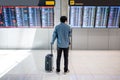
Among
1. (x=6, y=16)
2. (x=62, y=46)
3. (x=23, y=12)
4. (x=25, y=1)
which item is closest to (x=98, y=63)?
(x=62, y=46)

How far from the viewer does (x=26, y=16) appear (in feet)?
26.5

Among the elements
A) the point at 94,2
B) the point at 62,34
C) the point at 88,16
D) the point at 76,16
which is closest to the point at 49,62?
the point at 62,34

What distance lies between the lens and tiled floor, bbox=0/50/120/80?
16.0ft

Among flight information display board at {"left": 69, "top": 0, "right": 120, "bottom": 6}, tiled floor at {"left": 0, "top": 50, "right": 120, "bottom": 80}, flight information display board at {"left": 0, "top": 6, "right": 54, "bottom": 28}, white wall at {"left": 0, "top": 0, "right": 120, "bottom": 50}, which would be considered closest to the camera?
tiled floor at {"left": 0, "top": 50, "right": 120, "bottom": 80}

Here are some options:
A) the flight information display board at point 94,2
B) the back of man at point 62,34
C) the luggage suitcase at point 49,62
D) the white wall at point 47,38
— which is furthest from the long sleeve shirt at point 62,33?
the white wall at point 47,38

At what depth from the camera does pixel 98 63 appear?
626 centimetres

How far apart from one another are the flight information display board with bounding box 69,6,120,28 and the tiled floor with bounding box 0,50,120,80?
3.74 ft

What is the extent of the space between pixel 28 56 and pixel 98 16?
3.35 metres

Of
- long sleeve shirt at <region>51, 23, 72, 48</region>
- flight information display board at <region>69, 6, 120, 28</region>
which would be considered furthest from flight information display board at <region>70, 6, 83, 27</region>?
long sleeve shirt at <region>51, 23, 72, 48</region>

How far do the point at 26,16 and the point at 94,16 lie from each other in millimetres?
2830

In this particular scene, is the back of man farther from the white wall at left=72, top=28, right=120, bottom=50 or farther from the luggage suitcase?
the white wall at left=72, top=28, right=120, bottom=50

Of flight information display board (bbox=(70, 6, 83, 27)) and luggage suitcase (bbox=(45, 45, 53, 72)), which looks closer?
luggage suitcase (bbox=(45, 45, 53, 72))

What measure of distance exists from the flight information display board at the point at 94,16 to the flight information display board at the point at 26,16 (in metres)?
0.95

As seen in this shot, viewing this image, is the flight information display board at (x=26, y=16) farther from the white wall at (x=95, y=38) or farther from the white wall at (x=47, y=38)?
the white wall at (x=95, y=38)
